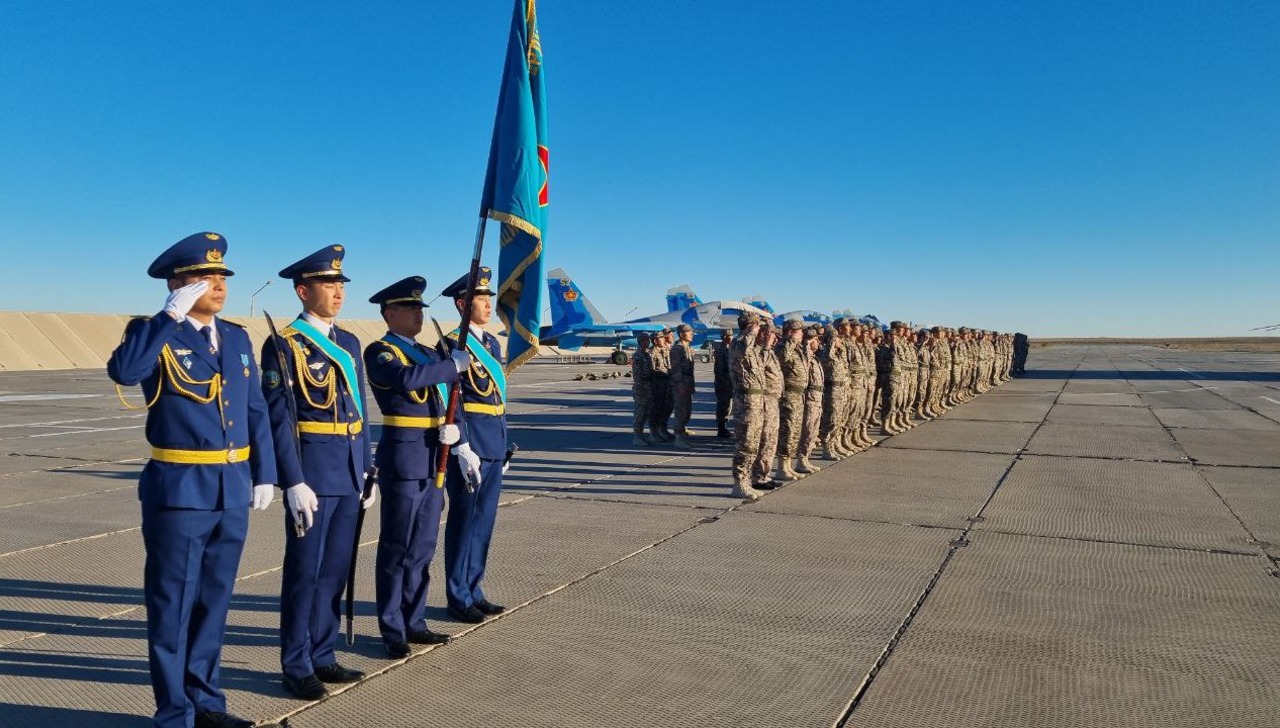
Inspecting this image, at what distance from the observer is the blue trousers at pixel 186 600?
116 inches

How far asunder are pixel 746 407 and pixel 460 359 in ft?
15.6

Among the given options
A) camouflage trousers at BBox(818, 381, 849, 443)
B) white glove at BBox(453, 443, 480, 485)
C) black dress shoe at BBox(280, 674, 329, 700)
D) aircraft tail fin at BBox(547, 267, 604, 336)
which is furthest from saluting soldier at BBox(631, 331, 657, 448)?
aircraft tail fin at BBox(547, 267, 604, 336)

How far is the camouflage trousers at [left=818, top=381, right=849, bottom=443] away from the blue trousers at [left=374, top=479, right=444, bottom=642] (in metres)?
7.31

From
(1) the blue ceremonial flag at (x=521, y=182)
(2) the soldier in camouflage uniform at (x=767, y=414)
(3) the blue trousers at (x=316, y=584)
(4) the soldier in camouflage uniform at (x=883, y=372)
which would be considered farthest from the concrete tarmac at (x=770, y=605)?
(4) the soldier in camouflage uniform at (x=883, y=372)

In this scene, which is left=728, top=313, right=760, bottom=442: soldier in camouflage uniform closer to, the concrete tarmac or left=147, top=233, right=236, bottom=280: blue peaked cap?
the concrete tarmac

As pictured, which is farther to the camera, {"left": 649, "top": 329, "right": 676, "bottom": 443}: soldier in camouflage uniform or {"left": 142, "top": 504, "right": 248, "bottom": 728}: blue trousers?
{"left": 649, "top": 329, "right": 676, "bottom": 443}: soldier in camouflage uniform

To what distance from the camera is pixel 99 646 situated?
4.03 meters

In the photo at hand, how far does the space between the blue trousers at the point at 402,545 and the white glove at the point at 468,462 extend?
163 mm

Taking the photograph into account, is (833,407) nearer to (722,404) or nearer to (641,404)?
(722,404)

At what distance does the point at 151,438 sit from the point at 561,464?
7106 mm

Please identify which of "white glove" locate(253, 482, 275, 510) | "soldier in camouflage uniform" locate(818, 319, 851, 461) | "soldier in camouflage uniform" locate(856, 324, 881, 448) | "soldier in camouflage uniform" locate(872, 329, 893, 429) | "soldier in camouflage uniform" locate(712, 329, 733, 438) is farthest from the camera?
"soldier in camouflage uniform" locate(872, 329, 893, 429)

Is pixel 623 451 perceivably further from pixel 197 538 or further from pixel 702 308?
pixel 702 308

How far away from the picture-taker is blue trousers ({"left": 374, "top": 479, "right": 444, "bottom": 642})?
12.6ft

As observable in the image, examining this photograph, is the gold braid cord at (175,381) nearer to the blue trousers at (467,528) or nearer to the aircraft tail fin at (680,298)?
the blue trousers at (467,528)
